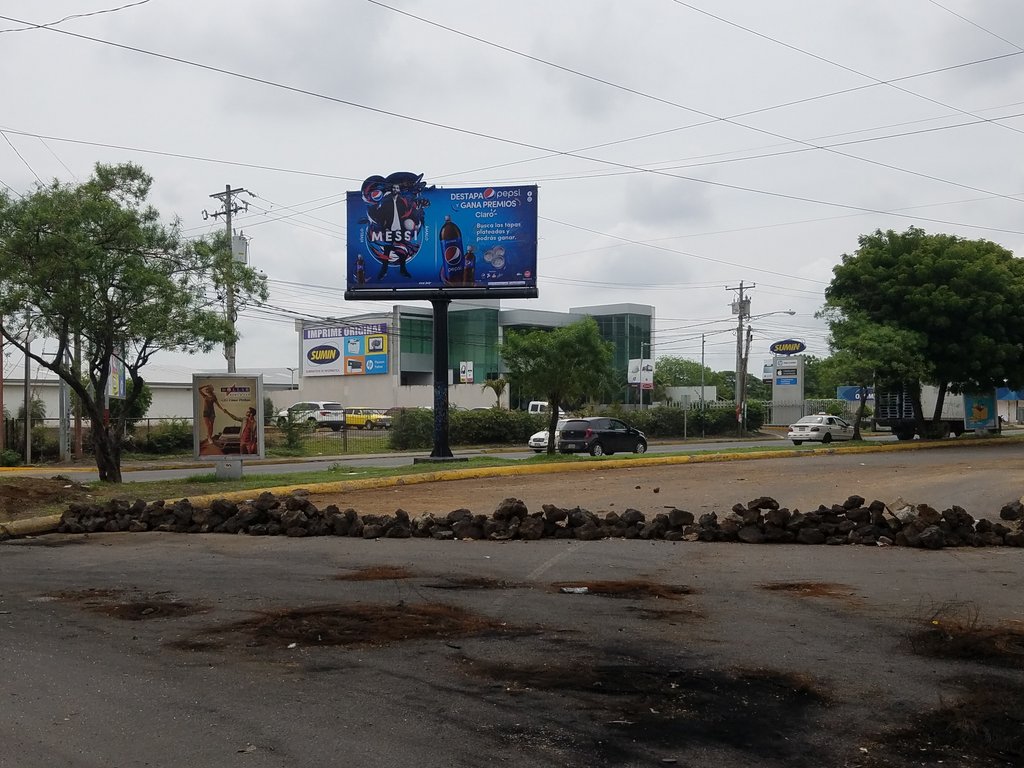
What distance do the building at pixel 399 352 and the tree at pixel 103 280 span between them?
55.3 meters

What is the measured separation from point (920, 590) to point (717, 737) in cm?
494

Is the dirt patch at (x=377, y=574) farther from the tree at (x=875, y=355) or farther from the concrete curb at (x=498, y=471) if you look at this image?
the tree at (x=875, y=355)

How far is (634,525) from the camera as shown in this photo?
1318 centimetres

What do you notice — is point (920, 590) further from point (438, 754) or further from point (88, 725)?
point (88, 725)

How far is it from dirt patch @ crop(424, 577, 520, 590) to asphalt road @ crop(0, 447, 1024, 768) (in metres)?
0.06

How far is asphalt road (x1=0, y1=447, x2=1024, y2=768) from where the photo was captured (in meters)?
5.02

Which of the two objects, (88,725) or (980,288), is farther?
(980,288)

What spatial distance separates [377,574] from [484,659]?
3912 millimetres

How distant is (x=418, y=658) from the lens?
671 centimetres

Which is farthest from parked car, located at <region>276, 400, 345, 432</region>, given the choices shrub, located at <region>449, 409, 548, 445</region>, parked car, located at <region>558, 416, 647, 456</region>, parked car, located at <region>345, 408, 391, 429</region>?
parked car, located at <region>558, 416, 647, 456</region>

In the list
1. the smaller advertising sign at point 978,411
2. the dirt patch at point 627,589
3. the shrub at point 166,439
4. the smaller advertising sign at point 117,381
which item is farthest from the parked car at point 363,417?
the dirt patch at point 627,589

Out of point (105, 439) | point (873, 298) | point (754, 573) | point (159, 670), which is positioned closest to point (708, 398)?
point (873, 298)

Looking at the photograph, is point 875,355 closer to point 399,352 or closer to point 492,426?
point 492,426

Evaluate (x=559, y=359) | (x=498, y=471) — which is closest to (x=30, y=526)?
(x=498, y=471)
